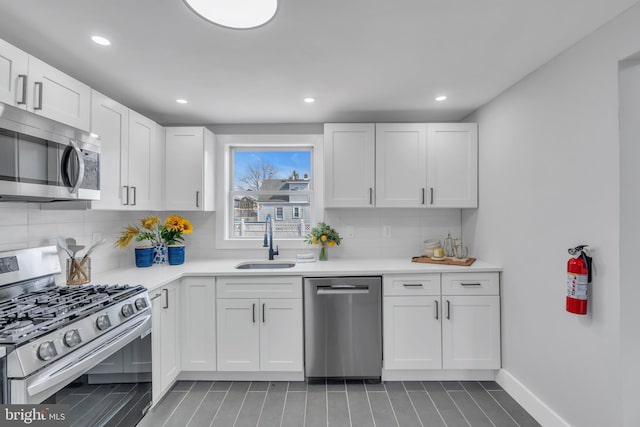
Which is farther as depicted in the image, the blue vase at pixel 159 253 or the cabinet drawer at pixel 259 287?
the blue vase at pixel 159 253

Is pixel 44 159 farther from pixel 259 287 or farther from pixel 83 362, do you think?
pixel 259 287

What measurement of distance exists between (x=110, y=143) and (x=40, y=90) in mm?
575

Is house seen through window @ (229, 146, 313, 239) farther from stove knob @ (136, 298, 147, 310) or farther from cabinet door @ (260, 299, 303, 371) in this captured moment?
stove knob @ (136, 298, 147, 310)

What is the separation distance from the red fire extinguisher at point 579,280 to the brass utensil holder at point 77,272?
2975 mm

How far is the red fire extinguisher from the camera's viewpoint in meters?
1.66

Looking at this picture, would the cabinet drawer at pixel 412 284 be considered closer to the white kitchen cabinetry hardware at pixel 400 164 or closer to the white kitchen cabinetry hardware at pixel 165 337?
the white kitchen cabinetry hardware at pixel 400 164

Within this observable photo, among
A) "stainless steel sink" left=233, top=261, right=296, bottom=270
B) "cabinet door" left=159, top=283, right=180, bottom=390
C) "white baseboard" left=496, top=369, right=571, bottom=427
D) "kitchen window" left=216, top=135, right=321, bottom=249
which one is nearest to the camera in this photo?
"white baseboard" left=496, top=369, right=571, bottom=427

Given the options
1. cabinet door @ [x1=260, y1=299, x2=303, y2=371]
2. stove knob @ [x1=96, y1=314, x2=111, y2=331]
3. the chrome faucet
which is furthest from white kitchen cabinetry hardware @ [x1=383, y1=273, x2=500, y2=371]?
stove knob @ [x1=96, y1=314, x2=111, y2=331]

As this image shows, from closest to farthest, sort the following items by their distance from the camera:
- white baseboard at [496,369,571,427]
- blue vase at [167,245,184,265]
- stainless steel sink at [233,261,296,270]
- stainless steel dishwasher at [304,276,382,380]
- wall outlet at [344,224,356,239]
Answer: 1. white baseboard at [496,369,571,427]
2. stainless steel dishwasher at [304,276,382,380]
3. blue vase at [167,245,184,265]
4. stainless steel sink at [233,261,296,270]
5. wall outlet at [344,224,356,239]

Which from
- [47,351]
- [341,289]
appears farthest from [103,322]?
[341,289]

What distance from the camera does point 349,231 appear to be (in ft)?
10.6

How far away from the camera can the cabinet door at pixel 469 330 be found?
2527 mm

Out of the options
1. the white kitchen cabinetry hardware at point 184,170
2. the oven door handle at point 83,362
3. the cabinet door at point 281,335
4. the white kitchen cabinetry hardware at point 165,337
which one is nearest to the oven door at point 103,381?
the oven door handle at point 83,362

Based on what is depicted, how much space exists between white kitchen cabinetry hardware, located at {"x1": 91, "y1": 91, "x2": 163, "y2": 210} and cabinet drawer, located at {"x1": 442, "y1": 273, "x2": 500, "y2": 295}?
8.50 ft
